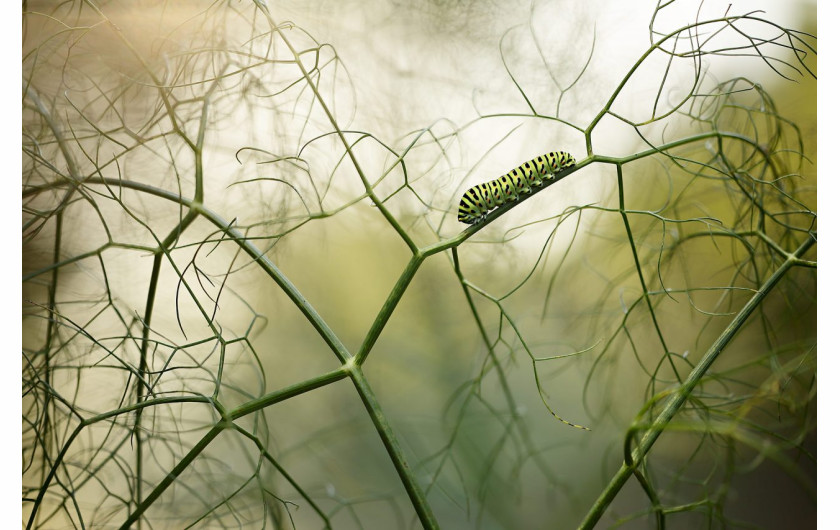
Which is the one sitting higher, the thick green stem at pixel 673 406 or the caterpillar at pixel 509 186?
the caterpillar at pixel 509 186

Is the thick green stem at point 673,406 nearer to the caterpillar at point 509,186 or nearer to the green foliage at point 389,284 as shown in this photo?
the green foliage at point 389,284

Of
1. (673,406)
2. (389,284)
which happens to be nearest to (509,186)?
(389,284)

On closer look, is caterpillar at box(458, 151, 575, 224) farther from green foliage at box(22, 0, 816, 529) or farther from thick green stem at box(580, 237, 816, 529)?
thick green stem at box(580, 237, 816, 529)

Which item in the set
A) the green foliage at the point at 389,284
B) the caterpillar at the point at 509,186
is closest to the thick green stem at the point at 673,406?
the green foliage at the point at 389,284

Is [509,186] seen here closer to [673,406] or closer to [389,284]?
[389,284]

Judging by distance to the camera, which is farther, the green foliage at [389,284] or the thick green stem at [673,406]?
the green foliage at [389,284]

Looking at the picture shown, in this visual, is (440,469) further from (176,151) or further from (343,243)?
(176,151)
